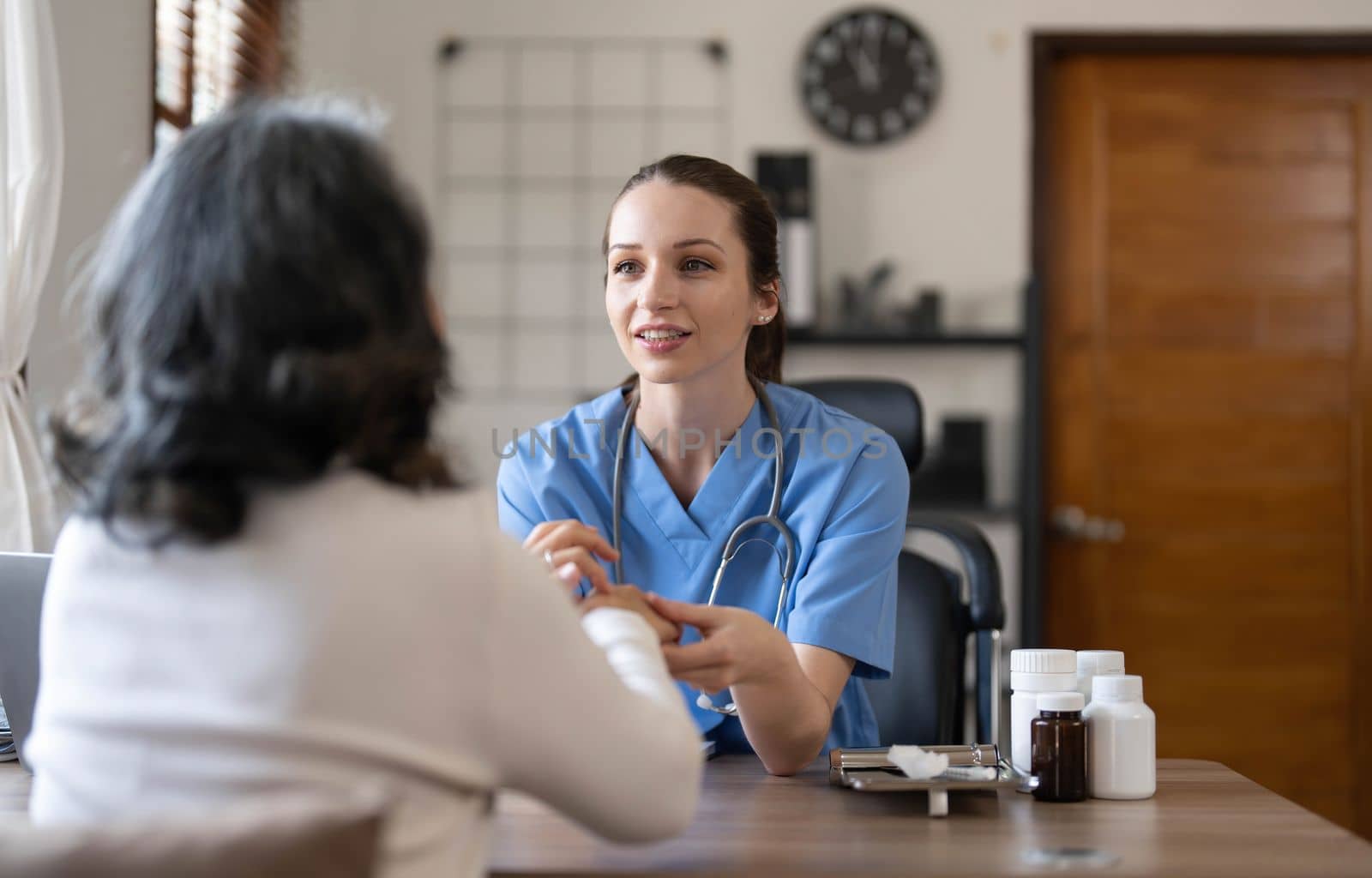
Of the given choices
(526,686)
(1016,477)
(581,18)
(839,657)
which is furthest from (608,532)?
(581,18)

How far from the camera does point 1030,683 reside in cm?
112

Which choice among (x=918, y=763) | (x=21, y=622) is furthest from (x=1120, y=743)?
(x=21, y=622)

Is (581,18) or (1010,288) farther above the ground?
(581,18)

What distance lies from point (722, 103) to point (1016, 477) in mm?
1242

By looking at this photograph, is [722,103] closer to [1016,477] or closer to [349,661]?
[1016,477]

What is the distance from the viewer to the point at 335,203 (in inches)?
27.6

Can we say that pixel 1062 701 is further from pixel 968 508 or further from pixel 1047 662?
pixel 968 508

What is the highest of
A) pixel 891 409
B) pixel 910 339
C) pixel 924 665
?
pixel 910 339

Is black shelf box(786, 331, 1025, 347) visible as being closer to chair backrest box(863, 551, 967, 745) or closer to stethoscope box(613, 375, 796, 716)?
chair backrest box(863, 551, 967, 745)

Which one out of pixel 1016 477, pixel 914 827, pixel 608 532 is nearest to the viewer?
pixel 914 827

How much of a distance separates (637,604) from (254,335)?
1.45ft

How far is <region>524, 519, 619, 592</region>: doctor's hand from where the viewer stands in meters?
1.04

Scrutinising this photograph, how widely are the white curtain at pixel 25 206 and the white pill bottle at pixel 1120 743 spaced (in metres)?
1.37

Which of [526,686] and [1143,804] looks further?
[1143,804]
